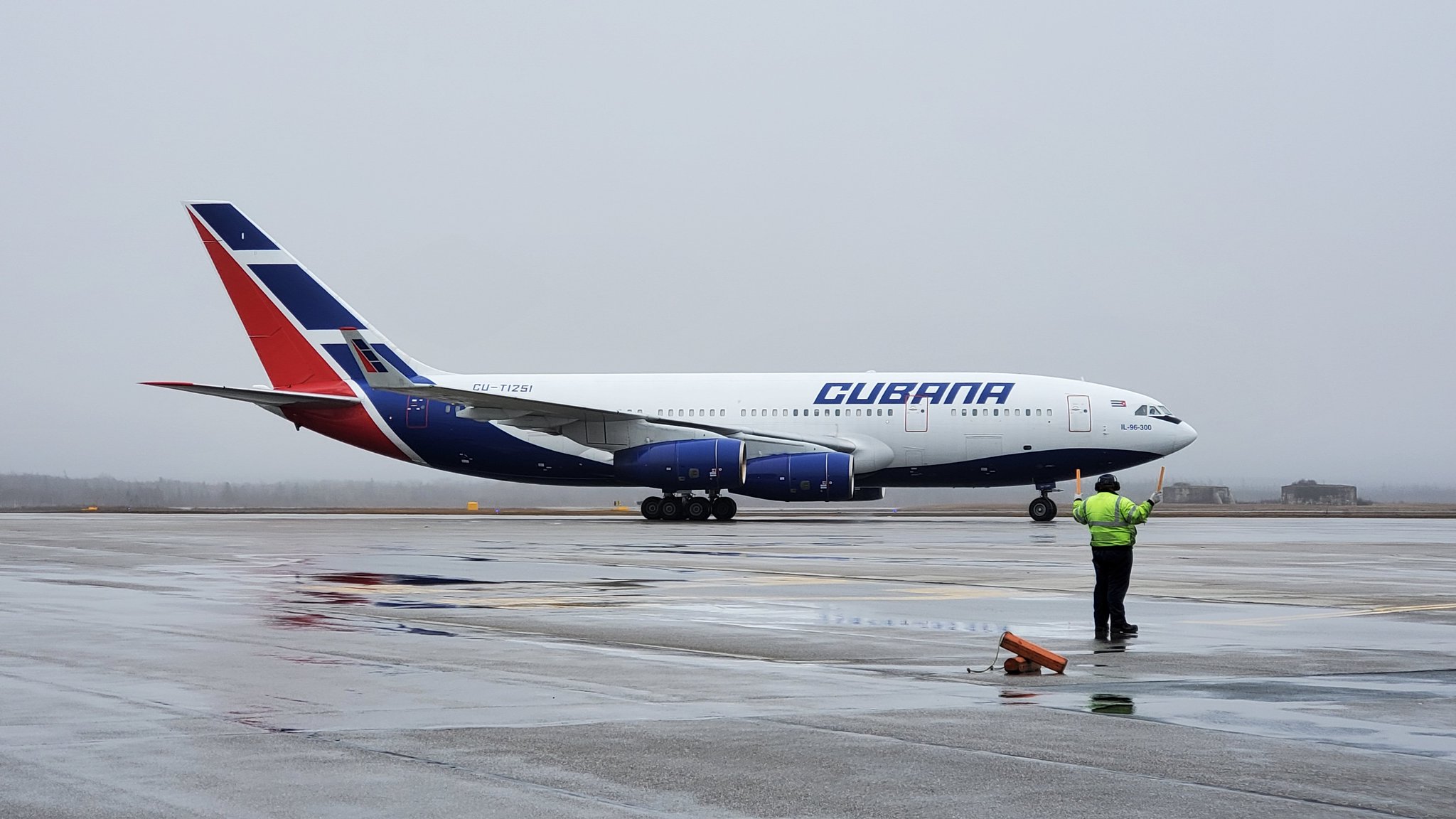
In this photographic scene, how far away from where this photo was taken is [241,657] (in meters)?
9.88

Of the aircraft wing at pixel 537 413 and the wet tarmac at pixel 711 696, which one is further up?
the aircraft wing at pixel 537 413

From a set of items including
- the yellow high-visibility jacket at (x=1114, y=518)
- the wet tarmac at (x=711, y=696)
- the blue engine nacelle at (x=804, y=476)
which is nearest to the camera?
the wet tarmac at (x=711, y=696)

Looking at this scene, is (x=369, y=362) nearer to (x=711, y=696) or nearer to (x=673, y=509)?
(x=673, y=509)

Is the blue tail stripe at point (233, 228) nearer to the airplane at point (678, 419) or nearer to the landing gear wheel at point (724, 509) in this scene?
the airplane at point (678, 419)

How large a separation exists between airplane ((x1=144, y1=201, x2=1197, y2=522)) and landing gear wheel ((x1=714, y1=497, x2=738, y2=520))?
4cm

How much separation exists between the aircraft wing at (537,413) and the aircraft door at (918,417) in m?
0.99

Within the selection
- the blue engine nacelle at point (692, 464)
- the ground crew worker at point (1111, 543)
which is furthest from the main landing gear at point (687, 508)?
the ground crew worker at point (1111, 543)

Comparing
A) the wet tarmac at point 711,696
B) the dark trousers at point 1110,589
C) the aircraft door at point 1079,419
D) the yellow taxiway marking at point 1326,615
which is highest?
the aircraft door at point 1079,419

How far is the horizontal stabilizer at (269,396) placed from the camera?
130 feet

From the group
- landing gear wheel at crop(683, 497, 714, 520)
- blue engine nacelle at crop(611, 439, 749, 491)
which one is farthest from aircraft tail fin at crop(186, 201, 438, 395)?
landing gear wheel at crop(683, 497, 714, 520)

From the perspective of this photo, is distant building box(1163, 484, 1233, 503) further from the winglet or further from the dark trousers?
the dark trousers

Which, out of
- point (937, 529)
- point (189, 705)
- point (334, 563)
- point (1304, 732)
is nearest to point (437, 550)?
point (334, 563)

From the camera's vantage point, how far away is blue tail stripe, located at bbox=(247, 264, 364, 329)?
42188mm

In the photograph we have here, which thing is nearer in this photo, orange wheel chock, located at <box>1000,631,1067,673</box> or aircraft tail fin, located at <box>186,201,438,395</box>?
orange wheel chock, located at <box>1000,631,1067,673</box>
